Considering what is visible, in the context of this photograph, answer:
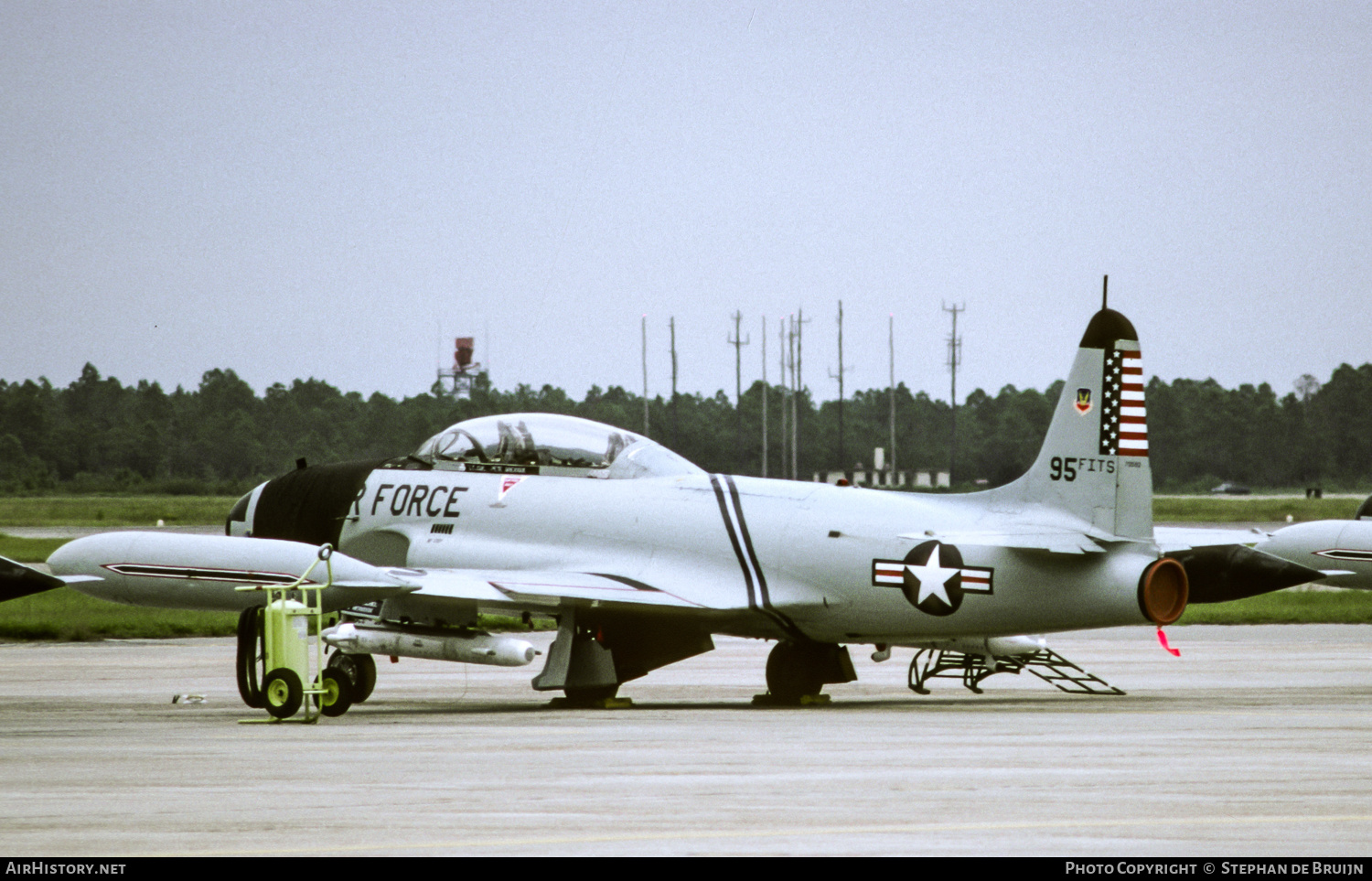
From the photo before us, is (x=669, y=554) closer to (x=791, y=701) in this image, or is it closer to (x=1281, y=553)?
(x=791, y=701)

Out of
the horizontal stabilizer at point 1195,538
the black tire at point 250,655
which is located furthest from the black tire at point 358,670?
the horizontal stabilizer at point 1195,538

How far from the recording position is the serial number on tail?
18312mm

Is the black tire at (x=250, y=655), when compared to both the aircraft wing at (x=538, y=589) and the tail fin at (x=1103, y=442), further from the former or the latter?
the tail fin at (x=1103, y=442)

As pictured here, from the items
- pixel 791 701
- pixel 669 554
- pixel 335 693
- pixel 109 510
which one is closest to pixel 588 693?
pixel 669 554

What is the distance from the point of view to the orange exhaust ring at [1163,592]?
1777 cm

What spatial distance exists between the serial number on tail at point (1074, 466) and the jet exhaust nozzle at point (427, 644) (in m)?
5.65

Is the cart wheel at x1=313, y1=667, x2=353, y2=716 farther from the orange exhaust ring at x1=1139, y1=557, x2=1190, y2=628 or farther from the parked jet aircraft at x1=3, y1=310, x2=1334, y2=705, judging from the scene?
the orange exhaust ring at x1=1139, y1=557, x2=1190, y2=628

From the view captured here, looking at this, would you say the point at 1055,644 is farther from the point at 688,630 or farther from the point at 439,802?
the point at 439,802

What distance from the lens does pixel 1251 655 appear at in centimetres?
2822

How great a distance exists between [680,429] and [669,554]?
78.5 meters

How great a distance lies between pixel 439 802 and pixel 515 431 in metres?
10.5

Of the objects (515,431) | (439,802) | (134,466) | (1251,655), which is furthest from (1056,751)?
(134,466)

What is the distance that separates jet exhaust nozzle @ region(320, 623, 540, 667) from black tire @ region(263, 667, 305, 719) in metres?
1.62
